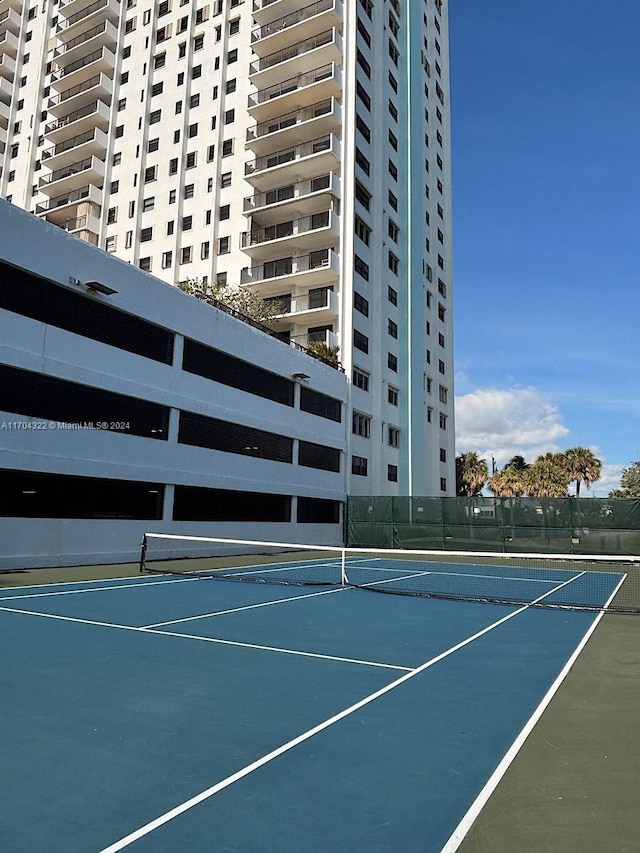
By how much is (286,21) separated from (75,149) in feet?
60.2

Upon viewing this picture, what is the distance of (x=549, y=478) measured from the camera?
205 feet

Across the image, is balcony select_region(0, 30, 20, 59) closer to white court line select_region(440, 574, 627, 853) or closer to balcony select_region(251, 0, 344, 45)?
balcony select_region(251, 0, 344, 45)

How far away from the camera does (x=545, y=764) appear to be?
16.3 feet

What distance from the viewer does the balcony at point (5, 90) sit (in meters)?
54.2

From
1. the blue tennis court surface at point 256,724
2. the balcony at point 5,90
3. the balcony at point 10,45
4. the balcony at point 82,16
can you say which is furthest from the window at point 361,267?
the balcony at point 10,45

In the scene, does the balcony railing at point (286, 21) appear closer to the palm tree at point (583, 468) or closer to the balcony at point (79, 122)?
the balcony at point (79, 122)

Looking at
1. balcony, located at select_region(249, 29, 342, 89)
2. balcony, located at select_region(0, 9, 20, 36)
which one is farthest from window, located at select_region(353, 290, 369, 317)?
balcony, located at select_region(0, 9, 20, 36)

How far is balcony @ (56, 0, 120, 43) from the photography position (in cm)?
5009

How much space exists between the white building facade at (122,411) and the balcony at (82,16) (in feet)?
122

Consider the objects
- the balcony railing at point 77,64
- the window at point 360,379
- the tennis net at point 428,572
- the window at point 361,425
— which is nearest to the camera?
the tennis net at point 428,572

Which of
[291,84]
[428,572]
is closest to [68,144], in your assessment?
[291,84]

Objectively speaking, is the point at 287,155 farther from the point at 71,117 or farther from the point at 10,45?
the point at 10,45

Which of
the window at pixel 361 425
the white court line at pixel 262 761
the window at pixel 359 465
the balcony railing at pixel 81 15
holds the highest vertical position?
the balcony railing at pixel 81 15

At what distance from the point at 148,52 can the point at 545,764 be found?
184ft
